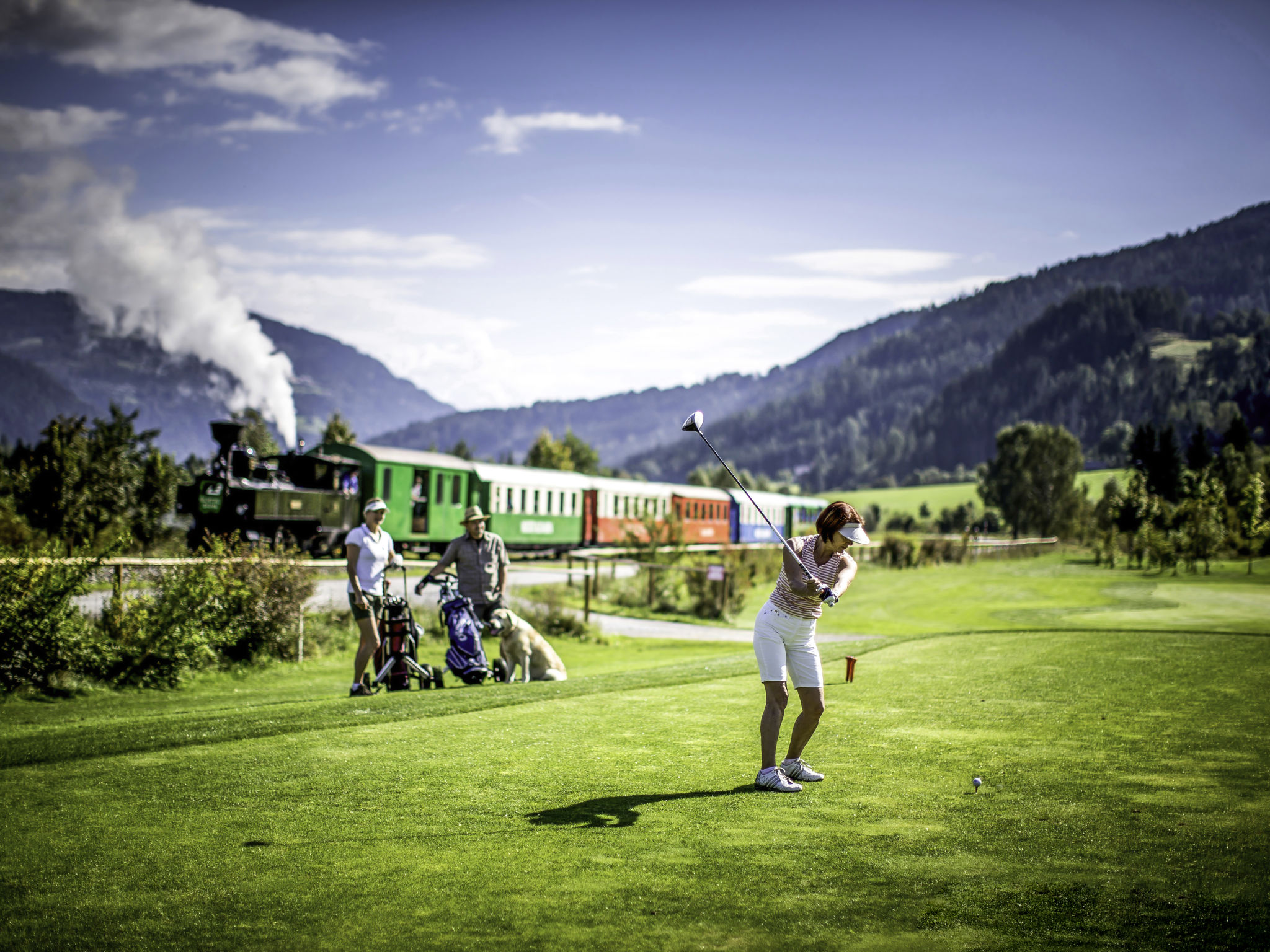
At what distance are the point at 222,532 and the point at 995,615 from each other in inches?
728

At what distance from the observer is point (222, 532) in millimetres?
23953

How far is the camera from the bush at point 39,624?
34.9 ft

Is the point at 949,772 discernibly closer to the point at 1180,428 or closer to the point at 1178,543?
the point at 1178,543

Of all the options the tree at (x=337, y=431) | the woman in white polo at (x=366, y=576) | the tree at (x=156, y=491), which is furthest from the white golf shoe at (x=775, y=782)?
the tree at (x=337, y=431)

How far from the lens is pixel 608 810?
16.6 ft

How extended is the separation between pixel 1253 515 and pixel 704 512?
21.9m

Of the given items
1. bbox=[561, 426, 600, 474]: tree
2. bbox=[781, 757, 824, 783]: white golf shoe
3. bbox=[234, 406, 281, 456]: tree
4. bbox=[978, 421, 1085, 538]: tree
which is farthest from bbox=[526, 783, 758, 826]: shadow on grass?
bbox=[561, 426, 600, 474]: tree

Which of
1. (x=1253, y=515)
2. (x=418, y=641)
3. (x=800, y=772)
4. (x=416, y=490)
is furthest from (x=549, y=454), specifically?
(x=800, y=772)

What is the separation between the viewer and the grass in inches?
142

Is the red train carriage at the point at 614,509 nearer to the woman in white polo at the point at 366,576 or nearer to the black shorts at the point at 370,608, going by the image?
the black shorts at the point at 370,608

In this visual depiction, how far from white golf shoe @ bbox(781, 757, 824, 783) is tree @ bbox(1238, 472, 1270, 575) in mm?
30903

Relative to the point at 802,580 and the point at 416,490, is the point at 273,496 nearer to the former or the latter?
the point at 416,490

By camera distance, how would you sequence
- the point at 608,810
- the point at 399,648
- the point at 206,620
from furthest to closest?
the point at 206,620, the point at 399,648, the point at 608,810

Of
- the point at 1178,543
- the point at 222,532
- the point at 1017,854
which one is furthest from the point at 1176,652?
the point at 1178,543
